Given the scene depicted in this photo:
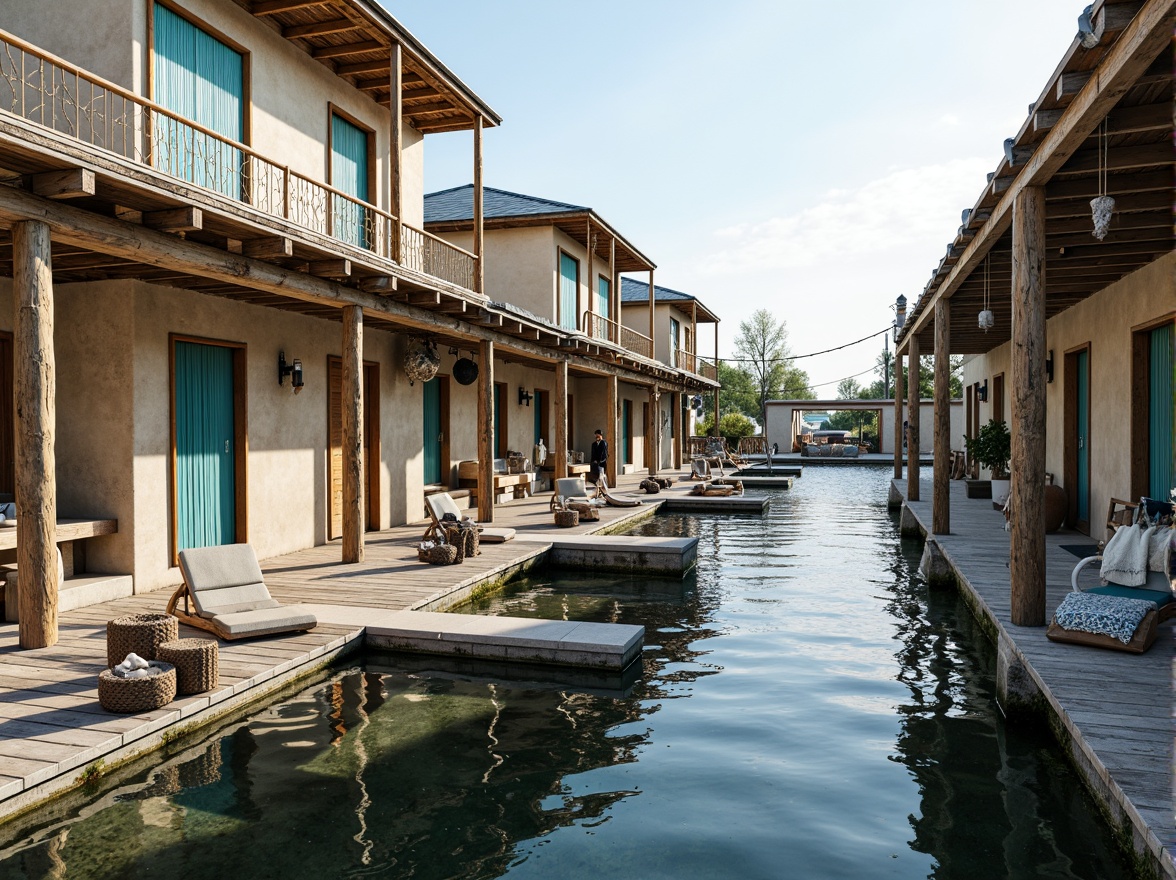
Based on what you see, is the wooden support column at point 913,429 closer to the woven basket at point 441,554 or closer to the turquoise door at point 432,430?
the turquoise door at point 432,430

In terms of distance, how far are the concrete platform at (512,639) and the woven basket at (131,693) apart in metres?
2.13

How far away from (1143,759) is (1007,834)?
2.37 ft

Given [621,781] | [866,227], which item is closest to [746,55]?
[621,781]

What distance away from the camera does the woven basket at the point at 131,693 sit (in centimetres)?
498

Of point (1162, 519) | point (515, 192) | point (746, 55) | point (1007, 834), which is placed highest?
point (515, 192)

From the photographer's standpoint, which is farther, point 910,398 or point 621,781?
point 910,398

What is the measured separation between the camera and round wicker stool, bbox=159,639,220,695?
5340 mm

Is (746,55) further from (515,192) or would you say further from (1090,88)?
(515,192)

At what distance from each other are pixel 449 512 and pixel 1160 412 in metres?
8.68

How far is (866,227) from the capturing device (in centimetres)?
2334

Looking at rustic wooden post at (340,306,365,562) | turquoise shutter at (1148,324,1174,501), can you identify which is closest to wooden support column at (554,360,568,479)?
rustic wooden post at (340,306,365,562)

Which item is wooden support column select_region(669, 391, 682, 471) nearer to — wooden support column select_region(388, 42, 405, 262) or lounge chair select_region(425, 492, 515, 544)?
lounge chair select_region(425, 492, 515, 544)

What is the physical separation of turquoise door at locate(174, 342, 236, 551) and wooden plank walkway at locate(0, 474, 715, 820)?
86 cm

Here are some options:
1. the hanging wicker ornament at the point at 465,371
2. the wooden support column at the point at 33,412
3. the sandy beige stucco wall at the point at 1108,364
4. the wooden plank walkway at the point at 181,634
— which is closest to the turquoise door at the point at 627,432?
the hanging wicker ornament at the point at 465,371
